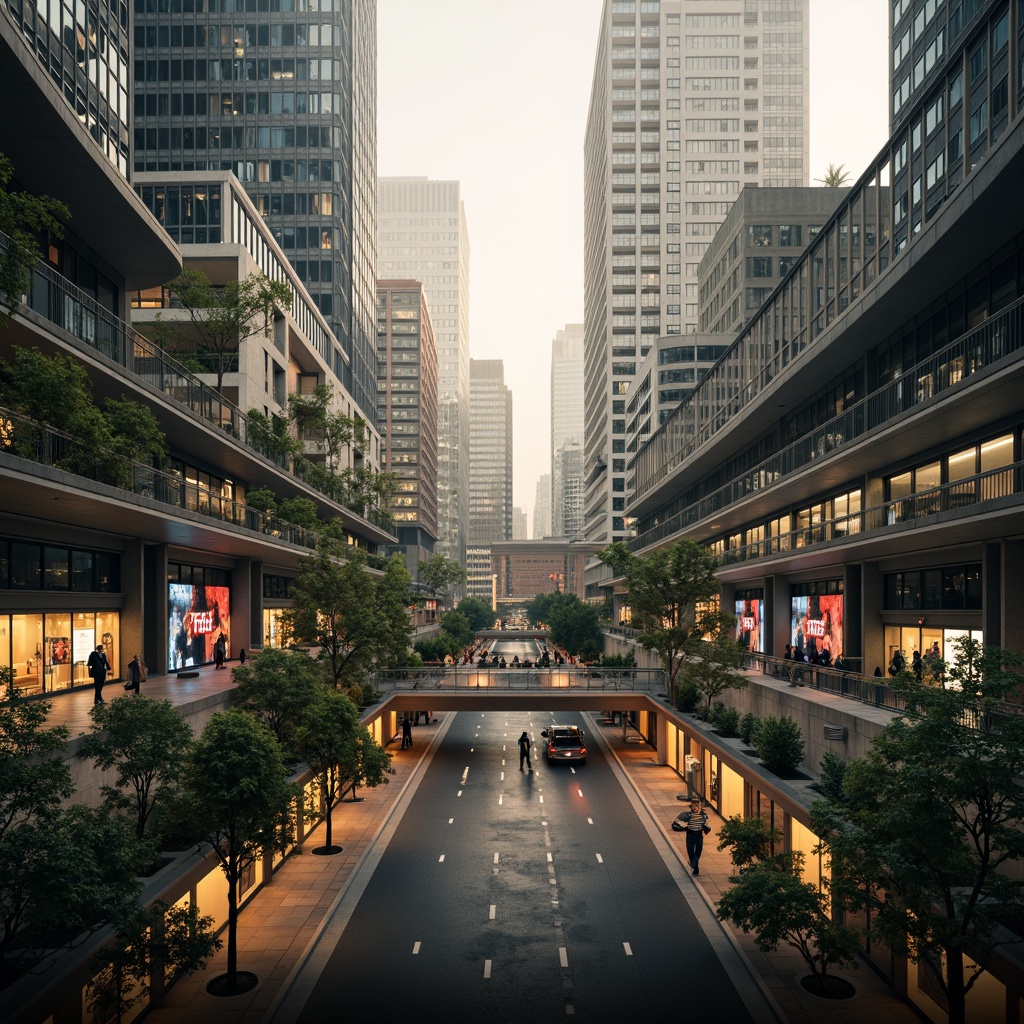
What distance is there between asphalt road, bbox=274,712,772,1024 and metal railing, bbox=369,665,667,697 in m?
11.5

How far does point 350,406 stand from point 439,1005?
228 feet

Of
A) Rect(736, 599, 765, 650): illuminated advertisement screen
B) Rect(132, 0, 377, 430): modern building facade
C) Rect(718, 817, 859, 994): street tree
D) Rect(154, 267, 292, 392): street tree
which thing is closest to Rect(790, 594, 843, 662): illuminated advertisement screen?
Rect(736, 599, 765, 650): illuminated advertisement screen

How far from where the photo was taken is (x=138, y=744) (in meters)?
16.6

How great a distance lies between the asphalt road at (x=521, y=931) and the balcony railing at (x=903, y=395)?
655 inches

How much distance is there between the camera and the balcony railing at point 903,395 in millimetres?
22406

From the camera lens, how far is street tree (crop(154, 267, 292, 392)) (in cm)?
4062

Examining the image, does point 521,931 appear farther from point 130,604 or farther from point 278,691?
point 130,604

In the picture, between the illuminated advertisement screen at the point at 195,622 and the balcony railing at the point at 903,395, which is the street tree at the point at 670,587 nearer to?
the balcony railing at the point at 903,395

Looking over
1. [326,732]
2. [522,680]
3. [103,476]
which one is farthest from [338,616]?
[103,476]

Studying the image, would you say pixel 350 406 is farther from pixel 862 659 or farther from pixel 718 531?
pixel 862 659

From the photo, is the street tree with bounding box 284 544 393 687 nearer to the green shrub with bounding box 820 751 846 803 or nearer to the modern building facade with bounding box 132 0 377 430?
the green shrub with bounding box 820 751 846 803

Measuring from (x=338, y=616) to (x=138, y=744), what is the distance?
20612 millimetres

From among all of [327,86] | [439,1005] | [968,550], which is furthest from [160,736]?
[327,86]

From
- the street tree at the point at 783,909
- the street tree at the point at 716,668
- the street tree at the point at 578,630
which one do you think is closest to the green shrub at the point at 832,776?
the street tree at the point at 783,909
